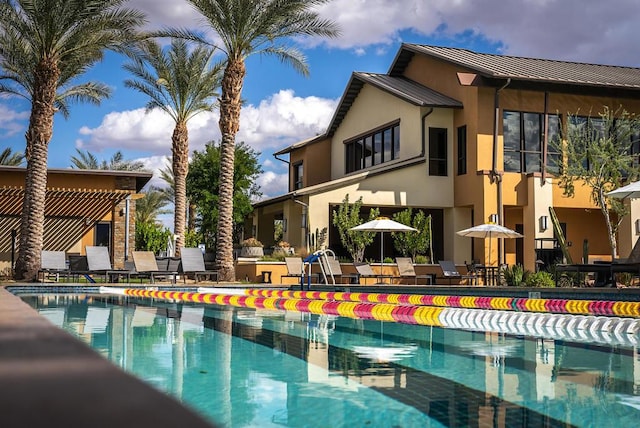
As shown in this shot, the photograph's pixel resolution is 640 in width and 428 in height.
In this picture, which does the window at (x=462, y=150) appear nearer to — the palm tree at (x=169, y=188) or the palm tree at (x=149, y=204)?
the palm tree at (x=169, y=188)

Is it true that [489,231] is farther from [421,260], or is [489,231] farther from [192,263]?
[192,263]

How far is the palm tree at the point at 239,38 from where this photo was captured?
2264 cm

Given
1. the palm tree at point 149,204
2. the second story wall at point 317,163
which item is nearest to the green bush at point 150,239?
the second story wall at point 317,163

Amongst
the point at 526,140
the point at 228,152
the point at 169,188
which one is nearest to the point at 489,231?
the point at 526,140

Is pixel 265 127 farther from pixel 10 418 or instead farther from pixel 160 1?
pixel 10 418

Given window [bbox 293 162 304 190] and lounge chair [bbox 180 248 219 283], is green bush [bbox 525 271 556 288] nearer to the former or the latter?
lounge chair [bbox 180 248 219 283]

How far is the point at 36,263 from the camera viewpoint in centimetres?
2206

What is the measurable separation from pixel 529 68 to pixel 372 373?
2156 cm

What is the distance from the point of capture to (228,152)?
24359 millimetres

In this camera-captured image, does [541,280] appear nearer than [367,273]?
Yes

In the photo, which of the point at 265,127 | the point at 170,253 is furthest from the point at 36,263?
the point at 265,127

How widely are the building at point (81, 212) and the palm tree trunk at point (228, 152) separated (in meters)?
4.13

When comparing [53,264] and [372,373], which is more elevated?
[53,264]

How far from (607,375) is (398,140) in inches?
827
